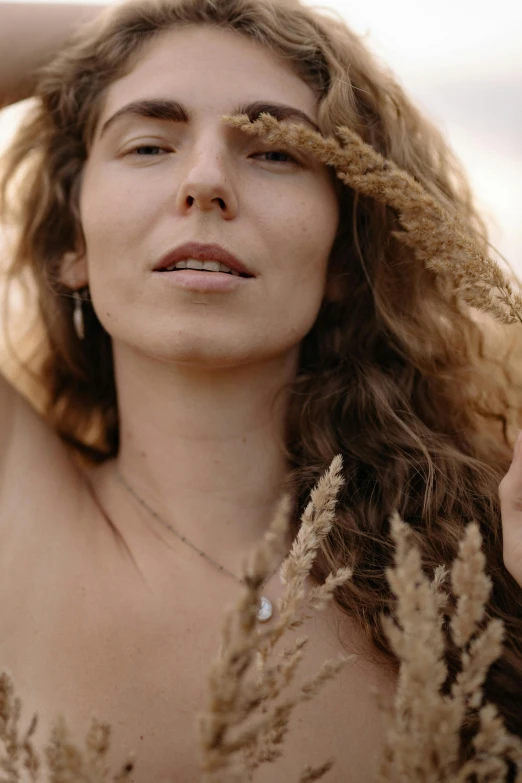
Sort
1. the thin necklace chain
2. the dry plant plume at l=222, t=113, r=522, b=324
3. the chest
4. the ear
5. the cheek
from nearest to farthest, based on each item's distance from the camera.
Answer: the dry plant plume at l=222, t=113, r=522, b=324, the chest, the cheek, the thin necklace chain, the ear

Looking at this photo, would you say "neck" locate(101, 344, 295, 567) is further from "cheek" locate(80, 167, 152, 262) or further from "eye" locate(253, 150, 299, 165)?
"eye" locate(253, 150, 299, 165)

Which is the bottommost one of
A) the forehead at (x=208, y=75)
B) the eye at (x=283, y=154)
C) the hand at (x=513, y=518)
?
the hand at (x=513, y=518)

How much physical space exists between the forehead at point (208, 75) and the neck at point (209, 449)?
761mm

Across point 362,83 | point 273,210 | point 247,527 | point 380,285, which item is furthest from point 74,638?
point 362,83

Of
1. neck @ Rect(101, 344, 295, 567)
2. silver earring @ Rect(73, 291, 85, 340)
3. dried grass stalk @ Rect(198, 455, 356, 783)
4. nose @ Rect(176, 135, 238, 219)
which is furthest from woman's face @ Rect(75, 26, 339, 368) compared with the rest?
dried grass stalk @ Rect(198, 455, 356, 783)

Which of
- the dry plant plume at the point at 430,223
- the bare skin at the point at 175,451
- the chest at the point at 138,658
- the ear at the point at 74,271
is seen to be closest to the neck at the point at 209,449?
the bare skin at the point at 175,451

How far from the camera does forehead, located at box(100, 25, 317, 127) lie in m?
2.28

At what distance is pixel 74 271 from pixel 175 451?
2.30 feet

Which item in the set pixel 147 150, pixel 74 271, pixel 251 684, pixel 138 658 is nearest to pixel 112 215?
pixel 147 150

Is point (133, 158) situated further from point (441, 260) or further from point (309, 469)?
point (441, 260)

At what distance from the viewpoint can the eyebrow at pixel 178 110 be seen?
2.28 meters

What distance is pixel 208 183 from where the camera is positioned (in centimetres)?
213

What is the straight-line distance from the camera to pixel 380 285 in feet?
8.91

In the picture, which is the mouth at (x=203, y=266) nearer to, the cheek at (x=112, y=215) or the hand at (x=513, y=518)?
the cheek at (x=112, y=215)
